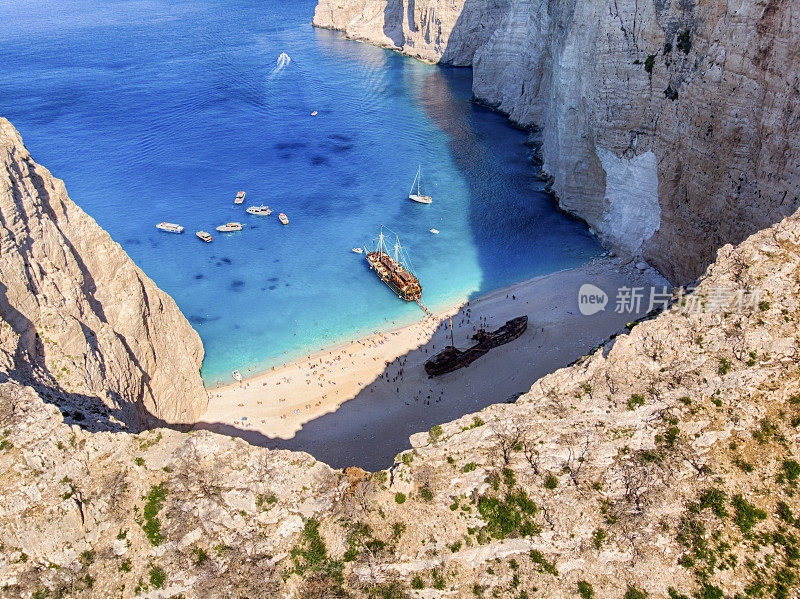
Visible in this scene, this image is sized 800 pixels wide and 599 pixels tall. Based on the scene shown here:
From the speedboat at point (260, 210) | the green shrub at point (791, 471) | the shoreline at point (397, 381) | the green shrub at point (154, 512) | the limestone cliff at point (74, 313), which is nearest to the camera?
the green shrub at point (154, 512)

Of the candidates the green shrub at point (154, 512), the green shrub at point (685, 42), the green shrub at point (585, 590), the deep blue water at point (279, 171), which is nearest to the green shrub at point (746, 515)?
the green shrub at point (585, 590)

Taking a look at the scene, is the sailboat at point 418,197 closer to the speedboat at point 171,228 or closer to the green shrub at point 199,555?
the speedboat at point 171,228

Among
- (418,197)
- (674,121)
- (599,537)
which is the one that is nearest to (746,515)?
(599,537)

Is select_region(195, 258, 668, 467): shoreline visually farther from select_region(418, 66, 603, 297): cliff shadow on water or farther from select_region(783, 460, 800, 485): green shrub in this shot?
select_region(783, 460, 800, 485): green shrub

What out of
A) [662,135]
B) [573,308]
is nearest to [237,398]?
[573,308]

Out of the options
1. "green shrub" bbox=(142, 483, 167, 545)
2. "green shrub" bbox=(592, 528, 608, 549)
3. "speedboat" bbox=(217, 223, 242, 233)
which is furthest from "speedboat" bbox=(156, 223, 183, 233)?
"green shrub" bbox=(592, 528, 608, 549)

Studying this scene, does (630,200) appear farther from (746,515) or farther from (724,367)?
(746,515)

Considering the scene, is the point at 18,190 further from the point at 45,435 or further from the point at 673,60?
the point at 673,60
